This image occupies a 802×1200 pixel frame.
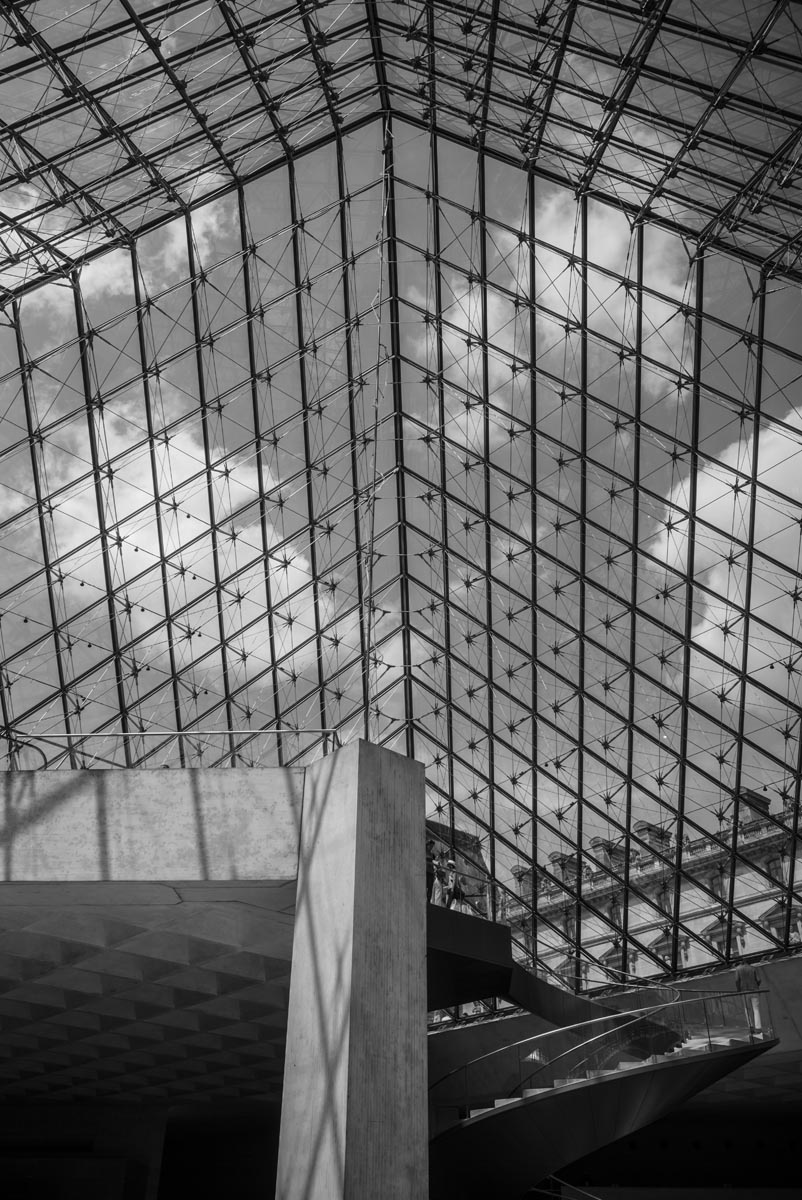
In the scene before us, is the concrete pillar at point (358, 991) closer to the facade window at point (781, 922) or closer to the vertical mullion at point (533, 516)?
the vertical mullion at point (533, 516)

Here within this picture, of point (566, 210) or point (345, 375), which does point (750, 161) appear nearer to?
point (566, 210)

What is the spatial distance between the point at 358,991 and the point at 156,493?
24354 mm

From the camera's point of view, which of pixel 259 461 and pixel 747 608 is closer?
pixel 747 608

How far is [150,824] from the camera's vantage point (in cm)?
1188

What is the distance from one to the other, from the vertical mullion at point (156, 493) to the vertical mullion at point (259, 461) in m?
3.34

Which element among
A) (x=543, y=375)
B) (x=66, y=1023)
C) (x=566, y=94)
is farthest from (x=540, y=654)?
(x=66, y=1023)

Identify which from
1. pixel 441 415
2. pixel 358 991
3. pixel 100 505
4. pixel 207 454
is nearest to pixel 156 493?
pixel 100 505

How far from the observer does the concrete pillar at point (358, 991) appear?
9172 millimetres

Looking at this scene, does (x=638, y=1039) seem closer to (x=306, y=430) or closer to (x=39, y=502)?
(x=306, y=430)

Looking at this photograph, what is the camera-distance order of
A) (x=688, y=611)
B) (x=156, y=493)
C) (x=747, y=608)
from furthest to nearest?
(x=688, y=611) → (x=156, y=493) → (x=747, y=608)

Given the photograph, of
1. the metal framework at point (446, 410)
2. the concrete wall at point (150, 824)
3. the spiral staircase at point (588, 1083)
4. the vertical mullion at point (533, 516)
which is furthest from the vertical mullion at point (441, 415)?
the concrete wall at point (150, 824)

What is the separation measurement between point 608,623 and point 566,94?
17406 millimetres

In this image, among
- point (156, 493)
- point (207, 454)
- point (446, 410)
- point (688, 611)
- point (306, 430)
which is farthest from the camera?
point (446, 410)

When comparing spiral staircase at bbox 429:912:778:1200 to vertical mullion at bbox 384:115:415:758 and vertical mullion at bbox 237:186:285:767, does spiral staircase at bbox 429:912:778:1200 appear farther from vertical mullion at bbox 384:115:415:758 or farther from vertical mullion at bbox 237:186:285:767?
vertical mullion at bbox 384:115:415:758
